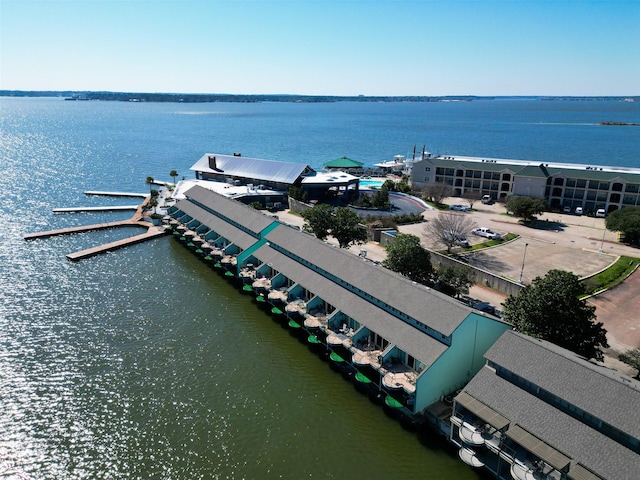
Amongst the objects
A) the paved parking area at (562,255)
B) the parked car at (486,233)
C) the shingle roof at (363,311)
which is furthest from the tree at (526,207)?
the shingle roof at (363,311)

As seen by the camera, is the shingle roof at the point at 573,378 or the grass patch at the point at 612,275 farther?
the grass patch at the point at 612,275

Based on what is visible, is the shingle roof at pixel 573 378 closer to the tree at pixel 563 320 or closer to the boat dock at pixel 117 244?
the tree at pixel 563 320

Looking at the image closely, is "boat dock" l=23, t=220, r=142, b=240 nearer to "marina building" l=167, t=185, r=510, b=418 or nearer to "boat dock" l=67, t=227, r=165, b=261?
"boat dock" l=67, t=227, r=165, b=261

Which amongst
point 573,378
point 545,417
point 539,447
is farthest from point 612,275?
point 539,447

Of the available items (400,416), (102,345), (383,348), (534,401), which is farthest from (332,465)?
(102,345)

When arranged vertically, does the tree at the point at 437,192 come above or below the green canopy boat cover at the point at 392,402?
above

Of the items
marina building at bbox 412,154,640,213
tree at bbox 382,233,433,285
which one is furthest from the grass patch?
marina building at bbox 412,154,640,213
